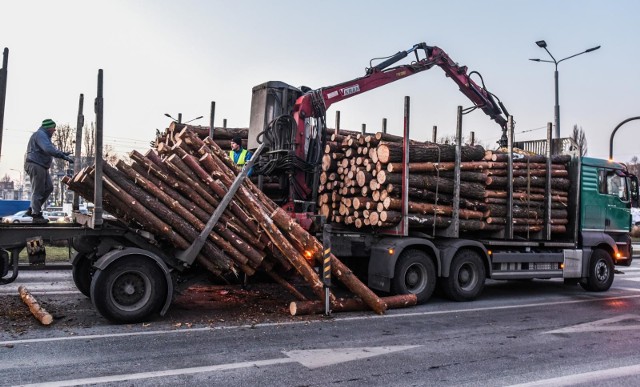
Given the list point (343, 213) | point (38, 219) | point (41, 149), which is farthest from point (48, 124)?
point (343, 213)

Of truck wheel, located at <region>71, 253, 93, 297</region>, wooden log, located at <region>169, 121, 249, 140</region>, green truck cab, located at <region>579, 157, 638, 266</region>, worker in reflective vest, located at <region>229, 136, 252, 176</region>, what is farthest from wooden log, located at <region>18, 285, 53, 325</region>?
green truck cab, located at <region>579, 157, 638, 266</region>

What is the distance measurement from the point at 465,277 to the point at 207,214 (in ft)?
18.0

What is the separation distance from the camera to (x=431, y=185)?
1077cm

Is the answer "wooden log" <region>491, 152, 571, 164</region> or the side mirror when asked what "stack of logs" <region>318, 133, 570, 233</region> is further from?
the side mirror

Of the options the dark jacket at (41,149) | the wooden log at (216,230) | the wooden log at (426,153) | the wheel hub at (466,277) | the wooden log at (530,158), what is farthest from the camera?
the wooden log at (530,158)

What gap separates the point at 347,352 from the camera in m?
6.45

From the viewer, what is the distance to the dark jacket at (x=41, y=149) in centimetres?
898

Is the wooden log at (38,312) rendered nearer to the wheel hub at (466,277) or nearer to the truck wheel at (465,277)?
the truck wheel at (465,277)

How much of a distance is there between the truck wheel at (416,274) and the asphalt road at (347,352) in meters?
0.82

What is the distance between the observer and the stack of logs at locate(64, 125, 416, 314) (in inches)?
315

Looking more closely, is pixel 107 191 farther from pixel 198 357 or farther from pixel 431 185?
pixel 431 185

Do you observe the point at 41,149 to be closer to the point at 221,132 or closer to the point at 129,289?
the point at 129,289

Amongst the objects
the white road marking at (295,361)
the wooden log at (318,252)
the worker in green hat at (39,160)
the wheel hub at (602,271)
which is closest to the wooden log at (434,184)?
the wooden log at (318,252)

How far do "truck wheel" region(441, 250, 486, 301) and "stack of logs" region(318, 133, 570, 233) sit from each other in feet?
2.19
